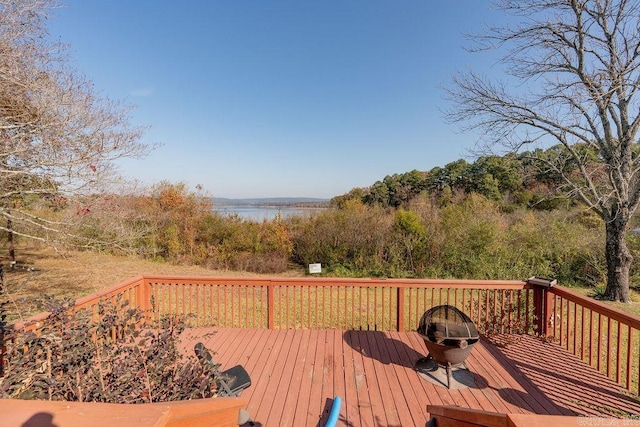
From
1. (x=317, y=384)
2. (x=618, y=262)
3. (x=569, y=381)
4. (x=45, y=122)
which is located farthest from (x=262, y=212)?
(x=618, y=262)

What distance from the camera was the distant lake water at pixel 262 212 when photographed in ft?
34.5

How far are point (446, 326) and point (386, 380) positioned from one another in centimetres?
77

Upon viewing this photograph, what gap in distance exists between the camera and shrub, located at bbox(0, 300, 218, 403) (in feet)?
3.97

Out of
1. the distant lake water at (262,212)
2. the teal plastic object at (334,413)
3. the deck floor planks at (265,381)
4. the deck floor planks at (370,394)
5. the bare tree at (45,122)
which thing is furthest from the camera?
the distant lake water at (262,212)

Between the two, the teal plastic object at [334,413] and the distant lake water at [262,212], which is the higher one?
the distant lake water at [262,212]

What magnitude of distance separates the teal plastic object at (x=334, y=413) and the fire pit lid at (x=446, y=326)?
3.42 feet

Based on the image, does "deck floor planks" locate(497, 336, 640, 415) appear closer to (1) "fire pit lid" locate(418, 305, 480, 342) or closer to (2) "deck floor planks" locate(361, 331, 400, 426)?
(1) "fire pit lid" locate(418, 305, 480, 342)

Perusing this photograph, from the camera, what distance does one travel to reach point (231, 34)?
7.10 meters

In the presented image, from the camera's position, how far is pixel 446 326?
2.83m

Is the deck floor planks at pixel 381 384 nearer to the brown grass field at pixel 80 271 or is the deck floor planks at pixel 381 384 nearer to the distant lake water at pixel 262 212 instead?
the brown grass field at pixel 80 271

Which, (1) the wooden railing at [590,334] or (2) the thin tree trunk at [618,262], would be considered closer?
(1) the wooden railing at [590,334]

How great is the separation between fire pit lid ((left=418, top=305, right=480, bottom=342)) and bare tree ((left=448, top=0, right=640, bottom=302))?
188 inches

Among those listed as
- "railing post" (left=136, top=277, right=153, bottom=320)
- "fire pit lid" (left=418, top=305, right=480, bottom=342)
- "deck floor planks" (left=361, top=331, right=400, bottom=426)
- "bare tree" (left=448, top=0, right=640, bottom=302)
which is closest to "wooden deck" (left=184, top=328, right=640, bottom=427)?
"deck floor planks" (left=361, top=331, right=400, bottom=426)

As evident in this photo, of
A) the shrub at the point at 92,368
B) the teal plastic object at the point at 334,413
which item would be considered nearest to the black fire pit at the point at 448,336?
the teal plastic object at the point at 334,413
